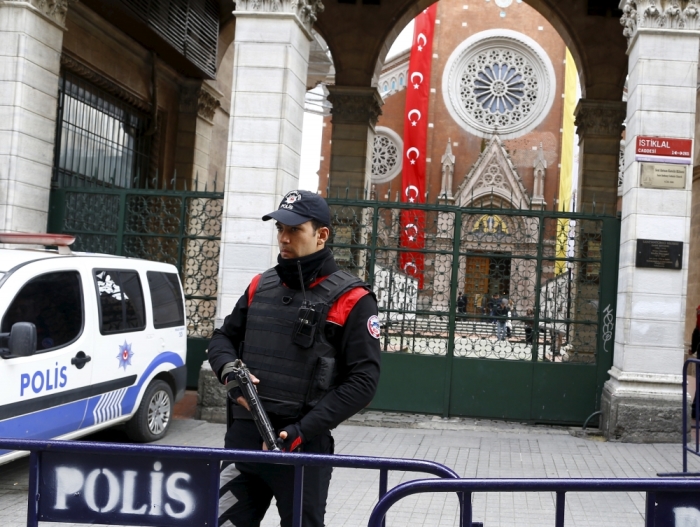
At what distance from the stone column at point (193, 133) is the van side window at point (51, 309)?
10.4 meters

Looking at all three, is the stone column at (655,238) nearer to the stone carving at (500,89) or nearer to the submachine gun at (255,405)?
the submachine gun at (255,405)

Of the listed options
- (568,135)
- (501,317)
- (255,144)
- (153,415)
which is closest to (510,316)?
(501,317)

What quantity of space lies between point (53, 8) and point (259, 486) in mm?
9627

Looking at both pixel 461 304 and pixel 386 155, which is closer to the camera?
pixel 461 304

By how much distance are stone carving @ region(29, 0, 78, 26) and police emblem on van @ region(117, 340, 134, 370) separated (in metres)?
5.56

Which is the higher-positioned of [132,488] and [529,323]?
[529,323]

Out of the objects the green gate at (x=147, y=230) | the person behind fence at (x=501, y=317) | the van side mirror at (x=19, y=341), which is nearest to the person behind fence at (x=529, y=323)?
the person behind fence at (x=501, y=317)

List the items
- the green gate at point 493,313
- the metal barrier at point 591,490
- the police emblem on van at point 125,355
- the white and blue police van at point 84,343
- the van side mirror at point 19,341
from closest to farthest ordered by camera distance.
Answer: the metal barrier at point 591,490 < the van side mirror at point 19,341 < the white and blue police van at point 84,343 < the police emblem on van at point 125,355 < the green gate at point 493,313

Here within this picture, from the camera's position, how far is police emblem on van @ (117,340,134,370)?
25.9 feet

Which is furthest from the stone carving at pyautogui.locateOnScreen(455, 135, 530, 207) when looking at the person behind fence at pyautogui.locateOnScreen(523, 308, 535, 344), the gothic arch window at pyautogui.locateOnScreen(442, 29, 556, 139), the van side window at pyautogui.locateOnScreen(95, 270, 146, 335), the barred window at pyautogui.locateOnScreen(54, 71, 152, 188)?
the van side window at pyautogui.locateOnScreen(95, 270, 146, 335)

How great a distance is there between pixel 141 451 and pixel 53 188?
9.54m

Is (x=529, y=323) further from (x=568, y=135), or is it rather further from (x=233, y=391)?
(x=568, y=135)

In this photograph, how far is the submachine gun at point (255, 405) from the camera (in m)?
3.35

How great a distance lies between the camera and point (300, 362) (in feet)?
11.6
